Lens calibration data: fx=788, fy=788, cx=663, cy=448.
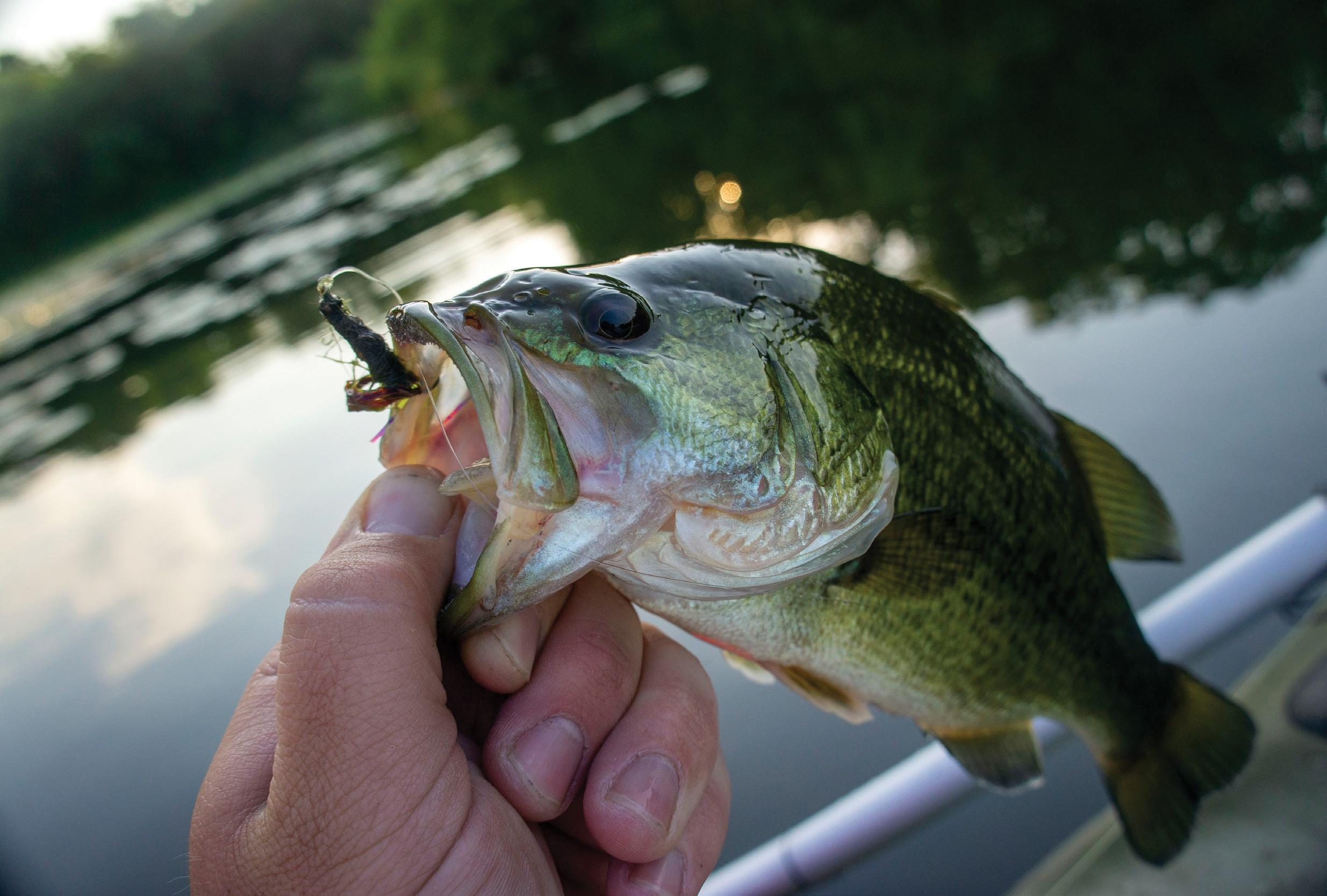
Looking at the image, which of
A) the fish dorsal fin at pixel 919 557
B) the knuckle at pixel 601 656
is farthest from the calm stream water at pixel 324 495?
the fish dorsal fin at pixel 919 557

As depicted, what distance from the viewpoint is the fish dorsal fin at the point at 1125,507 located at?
5.56ft

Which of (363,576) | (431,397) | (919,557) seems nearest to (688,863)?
(919,557)

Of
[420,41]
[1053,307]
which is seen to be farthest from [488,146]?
[420,41]

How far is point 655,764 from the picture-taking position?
51.4 inches

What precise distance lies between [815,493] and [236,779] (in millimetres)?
901

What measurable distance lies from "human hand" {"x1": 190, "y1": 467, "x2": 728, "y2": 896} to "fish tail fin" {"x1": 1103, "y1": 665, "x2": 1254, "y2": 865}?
1060 millimetres

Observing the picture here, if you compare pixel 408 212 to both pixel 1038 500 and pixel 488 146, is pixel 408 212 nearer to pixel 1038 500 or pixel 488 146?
pixel 488 146

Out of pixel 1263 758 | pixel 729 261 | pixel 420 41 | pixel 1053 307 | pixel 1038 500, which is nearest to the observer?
pixel 729 261

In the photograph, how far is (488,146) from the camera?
20.9 m

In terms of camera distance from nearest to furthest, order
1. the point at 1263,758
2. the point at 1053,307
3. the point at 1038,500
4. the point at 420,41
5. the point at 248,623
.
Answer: the point at 1038,500, the point at 1263,758, the point at 248,623, the point at 1053,307, the point at 420,41

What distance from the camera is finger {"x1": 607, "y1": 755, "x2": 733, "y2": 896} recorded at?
1329 millimetres

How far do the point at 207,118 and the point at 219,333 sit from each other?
205 feet

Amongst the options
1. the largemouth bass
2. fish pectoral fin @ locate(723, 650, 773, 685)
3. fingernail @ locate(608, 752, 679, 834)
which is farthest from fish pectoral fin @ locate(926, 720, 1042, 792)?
fingernail @ locate(608, 752, 679, 834)

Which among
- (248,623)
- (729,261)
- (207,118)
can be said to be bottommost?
(248,623)
